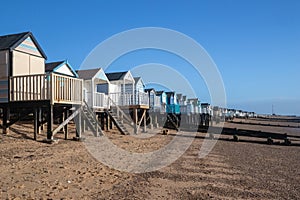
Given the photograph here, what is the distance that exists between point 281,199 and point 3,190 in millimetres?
6035

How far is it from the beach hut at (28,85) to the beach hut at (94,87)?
3086 mm

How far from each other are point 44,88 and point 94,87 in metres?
11.0

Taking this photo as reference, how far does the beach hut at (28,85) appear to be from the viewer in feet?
45.2

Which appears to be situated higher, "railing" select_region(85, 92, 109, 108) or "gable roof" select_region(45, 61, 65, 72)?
"gable roof" select_region(45, 61, 65, 72)

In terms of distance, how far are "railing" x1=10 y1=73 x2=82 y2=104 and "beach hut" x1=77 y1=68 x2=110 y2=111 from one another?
4.29 meters

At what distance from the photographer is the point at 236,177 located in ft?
28.4

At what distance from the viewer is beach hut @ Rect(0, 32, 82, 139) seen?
13.8 metres

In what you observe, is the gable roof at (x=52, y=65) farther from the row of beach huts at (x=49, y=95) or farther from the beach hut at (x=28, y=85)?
the beach hut at (x=28, y=85)

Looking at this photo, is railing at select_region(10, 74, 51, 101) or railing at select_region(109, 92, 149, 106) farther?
railing at select_region(109, 92, 149, 106)

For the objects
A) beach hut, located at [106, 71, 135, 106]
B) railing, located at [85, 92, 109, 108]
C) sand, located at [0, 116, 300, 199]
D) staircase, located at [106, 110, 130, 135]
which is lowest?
sand, located at [0, 116, 300, 199]

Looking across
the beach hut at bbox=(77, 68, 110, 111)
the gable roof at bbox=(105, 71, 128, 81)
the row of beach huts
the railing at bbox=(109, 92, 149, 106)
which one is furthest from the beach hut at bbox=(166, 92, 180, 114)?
the railing at bbox=(109, 92, 149, 106)

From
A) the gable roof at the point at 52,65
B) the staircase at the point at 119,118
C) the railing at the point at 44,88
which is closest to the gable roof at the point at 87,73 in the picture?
the gable roof at the point at 52,65

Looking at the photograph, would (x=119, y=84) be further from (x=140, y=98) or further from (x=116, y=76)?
(x=140, y=98)

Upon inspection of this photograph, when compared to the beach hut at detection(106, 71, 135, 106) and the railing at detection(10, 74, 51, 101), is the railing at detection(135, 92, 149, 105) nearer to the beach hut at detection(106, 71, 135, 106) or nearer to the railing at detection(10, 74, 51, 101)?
the beach hut at detection(106, 71, 135, 106)
